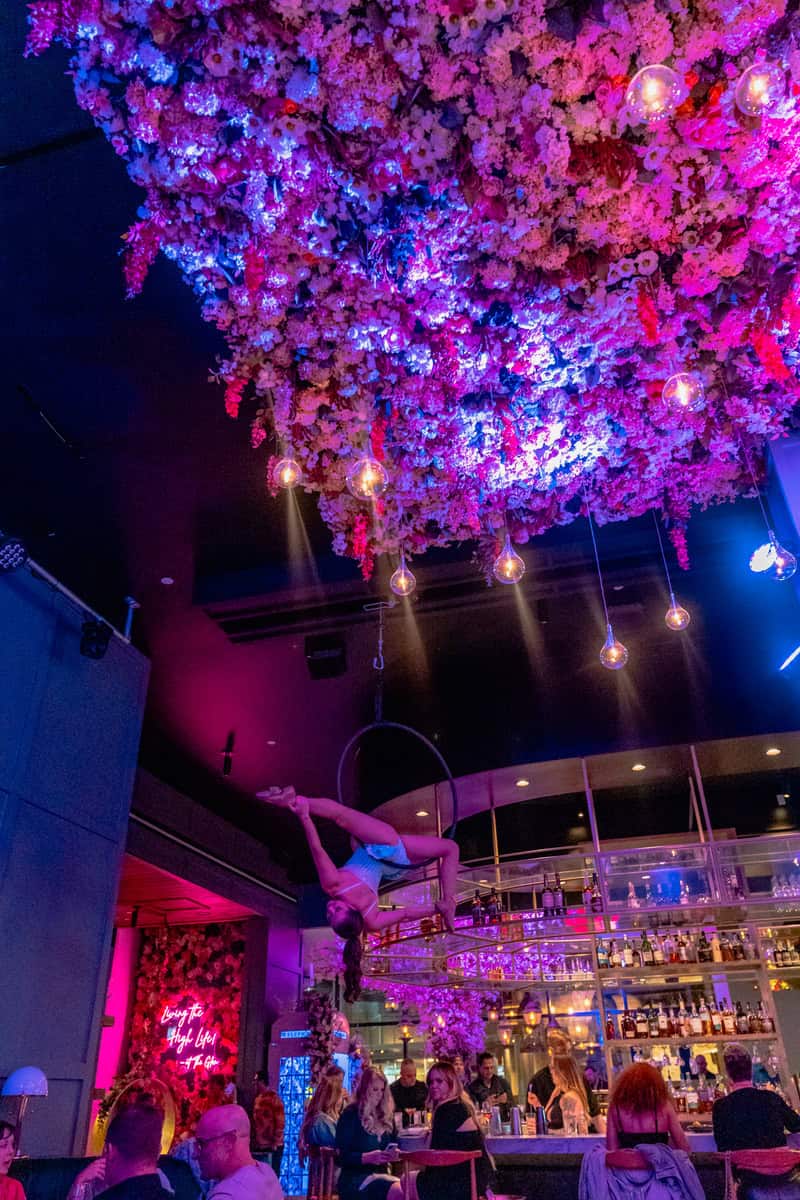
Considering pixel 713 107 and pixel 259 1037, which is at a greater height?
pixel 713 107

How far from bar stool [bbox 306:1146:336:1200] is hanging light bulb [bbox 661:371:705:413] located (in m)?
5.67

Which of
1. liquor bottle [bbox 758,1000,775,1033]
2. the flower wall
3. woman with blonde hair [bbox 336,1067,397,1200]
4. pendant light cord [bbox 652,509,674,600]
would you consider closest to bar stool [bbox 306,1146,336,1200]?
woman with blonde hair [bbox 336,1067,397,1200]

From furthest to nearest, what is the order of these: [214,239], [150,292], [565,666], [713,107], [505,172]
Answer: [565,666]
[150,292]
[214,239]
[505,172]
[713,107]

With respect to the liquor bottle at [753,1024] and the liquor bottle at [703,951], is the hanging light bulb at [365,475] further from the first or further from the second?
the liquor bottle at [753,1024]

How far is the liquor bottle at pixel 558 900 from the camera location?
6582mm

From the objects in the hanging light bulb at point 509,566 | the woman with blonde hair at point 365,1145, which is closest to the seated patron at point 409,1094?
the woman with blonde hair at point 365,1145

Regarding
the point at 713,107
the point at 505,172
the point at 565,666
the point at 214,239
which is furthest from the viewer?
the point at 565,666

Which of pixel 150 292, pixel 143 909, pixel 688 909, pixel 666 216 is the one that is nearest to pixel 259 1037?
pixel 143 909

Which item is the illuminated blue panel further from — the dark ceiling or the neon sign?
the dark ceiling

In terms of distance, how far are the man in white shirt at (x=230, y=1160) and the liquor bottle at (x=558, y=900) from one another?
4.14 metres

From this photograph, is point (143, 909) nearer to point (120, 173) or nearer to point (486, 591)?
point (486, 591)

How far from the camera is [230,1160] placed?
9.00 feet

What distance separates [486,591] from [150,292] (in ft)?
9.53

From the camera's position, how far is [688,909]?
21.8 feet
